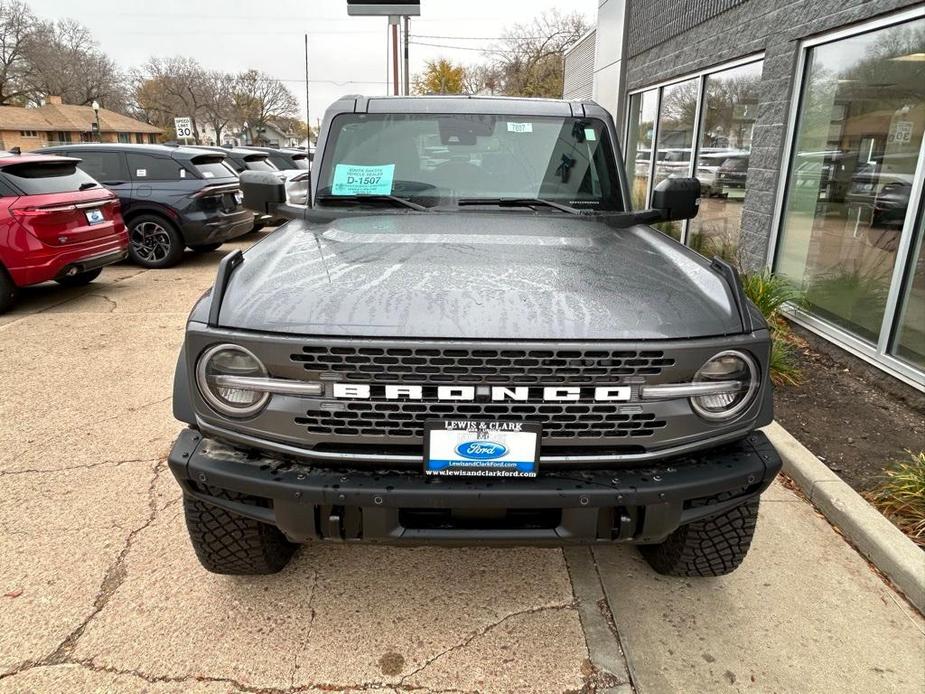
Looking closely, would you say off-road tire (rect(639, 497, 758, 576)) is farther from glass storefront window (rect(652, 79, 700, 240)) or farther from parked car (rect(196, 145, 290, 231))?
parked car (rect(196, 145, 290, 231))

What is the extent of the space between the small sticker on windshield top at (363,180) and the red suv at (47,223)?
4.98 meters

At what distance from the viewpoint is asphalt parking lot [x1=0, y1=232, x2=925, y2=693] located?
7.39 feet

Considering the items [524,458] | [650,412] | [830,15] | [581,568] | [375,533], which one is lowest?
[581,568]

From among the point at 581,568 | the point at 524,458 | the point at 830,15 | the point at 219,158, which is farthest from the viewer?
the point at 219,158

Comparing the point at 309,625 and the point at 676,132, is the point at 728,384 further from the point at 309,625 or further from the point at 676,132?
the point at 676,132

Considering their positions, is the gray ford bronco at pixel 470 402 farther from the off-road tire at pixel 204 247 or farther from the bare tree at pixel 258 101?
the bare tree at pixel 258 101

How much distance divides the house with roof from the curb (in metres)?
57.0

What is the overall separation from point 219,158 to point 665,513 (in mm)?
9904

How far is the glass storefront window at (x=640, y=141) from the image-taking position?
10922 mm

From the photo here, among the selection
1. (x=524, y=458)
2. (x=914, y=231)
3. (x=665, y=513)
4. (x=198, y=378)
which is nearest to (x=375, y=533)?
(x=524, y=458)

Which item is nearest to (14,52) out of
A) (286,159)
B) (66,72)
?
(66,72)

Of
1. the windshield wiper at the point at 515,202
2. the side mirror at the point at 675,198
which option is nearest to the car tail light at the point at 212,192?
the windshield wiper at the point at 515,202

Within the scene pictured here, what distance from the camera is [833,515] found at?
322 centimetres

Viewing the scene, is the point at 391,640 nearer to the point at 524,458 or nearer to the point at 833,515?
the point at 524,458
